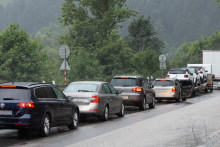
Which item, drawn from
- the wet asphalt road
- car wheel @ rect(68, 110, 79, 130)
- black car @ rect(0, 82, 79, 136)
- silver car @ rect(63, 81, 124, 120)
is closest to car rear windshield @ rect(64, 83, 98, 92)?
silver car @ rect(63, 81, 124, 120)

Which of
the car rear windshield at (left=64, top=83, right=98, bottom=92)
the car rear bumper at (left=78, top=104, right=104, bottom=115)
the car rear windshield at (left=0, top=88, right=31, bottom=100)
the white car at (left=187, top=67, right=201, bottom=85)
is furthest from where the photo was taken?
the white car at (left=187, top=67, right=201, bottom=85)

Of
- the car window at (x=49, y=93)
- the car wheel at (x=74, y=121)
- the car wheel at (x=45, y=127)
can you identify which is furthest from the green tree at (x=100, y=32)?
the car wheel at (x=45, y=127)

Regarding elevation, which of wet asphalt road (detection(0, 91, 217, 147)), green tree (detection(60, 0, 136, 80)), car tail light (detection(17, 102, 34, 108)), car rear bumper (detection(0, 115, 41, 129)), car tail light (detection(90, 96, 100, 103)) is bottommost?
wet asphalt road (detection(0, 91, 217, 147))

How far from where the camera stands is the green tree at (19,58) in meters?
45.9

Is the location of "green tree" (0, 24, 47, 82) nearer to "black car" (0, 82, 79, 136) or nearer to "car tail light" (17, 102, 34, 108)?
"black car" (0, 82, 79, 136)

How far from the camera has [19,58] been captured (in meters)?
46.4

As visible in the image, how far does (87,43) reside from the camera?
66688mm

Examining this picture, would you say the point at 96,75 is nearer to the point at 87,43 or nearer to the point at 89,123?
the point at 87,43

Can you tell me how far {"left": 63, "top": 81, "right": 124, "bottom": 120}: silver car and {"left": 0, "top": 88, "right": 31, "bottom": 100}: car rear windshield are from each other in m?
4.49

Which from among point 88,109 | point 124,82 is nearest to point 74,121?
point 88,109

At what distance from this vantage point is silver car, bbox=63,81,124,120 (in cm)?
1641

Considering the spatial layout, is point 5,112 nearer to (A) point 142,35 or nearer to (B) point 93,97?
(B) point 93,97

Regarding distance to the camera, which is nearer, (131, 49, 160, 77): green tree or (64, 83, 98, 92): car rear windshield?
(64, 83, 98, 92): car rear windshield

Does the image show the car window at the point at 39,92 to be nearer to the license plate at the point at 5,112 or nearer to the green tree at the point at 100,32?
the license plate at the point at 5,112
